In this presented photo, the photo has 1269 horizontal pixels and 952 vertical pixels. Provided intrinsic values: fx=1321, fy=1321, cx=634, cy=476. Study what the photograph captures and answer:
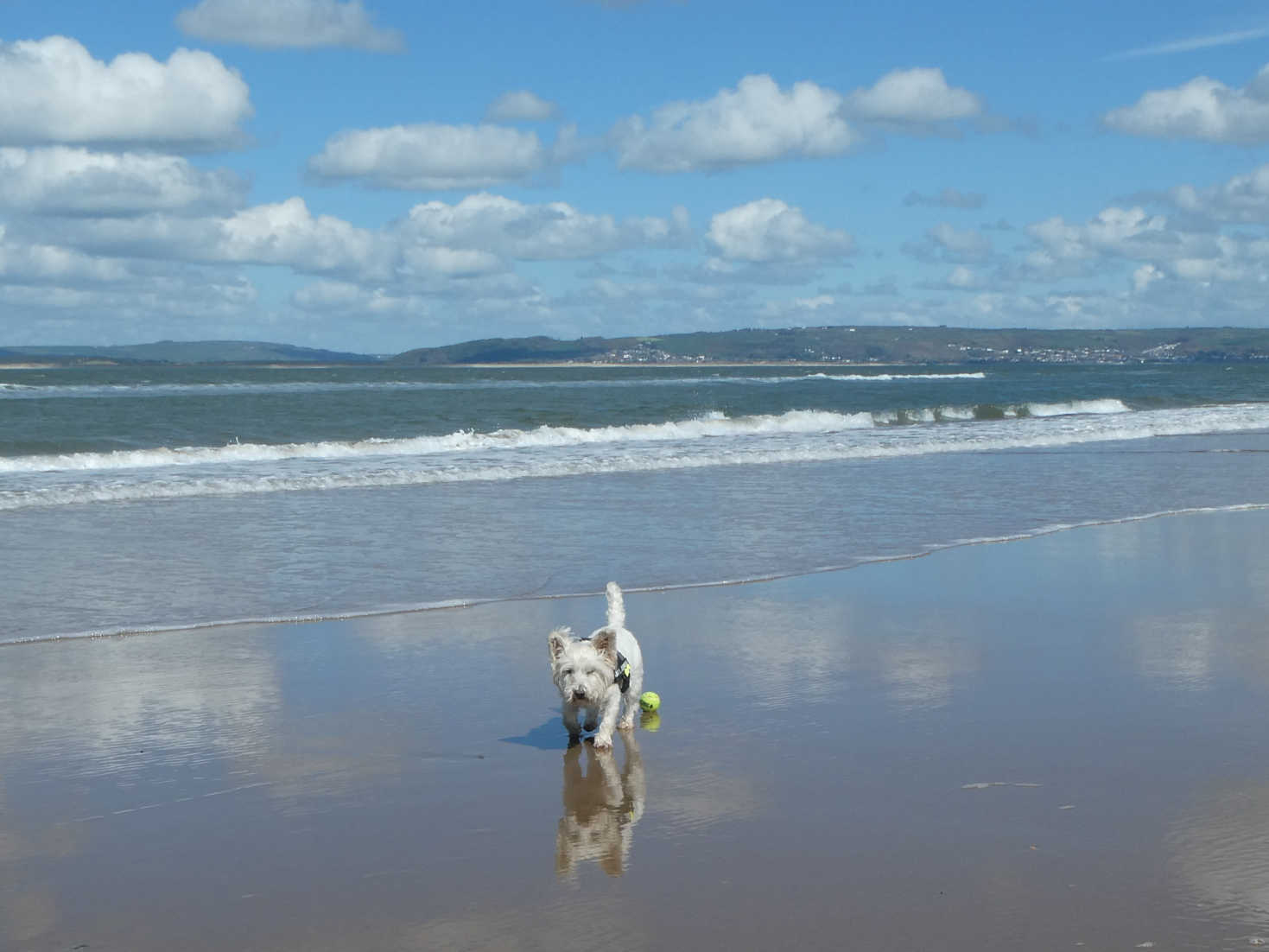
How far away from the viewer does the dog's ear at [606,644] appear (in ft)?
21.3

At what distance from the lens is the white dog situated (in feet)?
21.0

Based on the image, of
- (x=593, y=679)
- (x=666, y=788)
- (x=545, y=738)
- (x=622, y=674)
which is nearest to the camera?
(x=666, y=788)

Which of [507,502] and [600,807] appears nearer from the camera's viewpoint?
[600,807]

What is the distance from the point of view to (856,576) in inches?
451

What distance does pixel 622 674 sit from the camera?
21.9 feet

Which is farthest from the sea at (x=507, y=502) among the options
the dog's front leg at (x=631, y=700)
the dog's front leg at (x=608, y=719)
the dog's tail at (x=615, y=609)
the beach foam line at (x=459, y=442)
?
the dog's front leg at (x=608, y=719)

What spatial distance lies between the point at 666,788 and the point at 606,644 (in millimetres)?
897

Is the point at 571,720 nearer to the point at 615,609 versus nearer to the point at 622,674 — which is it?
the point at 622,674

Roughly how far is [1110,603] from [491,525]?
7.31 m

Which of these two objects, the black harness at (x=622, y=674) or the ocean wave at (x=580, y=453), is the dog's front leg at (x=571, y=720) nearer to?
the black harness at (x=622, y=674)

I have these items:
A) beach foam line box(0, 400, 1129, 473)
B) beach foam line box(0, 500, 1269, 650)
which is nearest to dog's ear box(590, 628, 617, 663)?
beach foam line box(0, 500, 1269, 650)

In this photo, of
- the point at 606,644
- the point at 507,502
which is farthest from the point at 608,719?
the point at 507,502

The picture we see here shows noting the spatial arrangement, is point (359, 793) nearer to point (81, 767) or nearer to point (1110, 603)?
point (81, 767)

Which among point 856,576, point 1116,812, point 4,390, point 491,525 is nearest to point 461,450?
point 491,525
